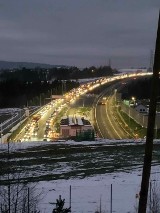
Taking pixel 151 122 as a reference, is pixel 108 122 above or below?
below

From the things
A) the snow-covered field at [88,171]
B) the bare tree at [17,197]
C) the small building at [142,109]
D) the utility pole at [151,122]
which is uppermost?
the utility pole at [151,122]

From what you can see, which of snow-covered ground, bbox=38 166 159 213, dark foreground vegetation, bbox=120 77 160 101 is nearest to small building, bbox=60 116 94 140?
snow-covered ground, bbox=38 166 159 213

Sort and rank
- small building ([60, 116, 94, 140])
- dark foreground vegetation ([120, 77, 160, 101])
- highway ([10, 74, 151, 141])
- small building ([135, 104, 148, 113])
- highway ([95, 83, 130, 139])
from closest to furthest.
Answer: small building ([60, 116, 94, 140])
highway ([10, 74, 151, 141])
highway ([95, 83, 130, 139])
small building ([135, 104, 148, 113])
dark foreground vegetation ([120, 77, 160, 101])

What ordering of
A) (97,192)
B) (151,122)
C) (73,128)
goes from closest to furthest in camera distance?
(151,122), (97,192), (73,128)

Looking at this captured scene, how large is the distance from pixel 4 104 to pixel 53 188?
59472 mm

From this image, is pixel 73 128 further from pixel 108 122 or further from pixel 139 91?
pixel 139 91

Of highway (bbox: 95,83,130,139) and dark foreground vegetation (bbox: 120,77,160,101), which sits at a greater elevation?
dark foreground vegetation (bbox: 120,77,160,101)

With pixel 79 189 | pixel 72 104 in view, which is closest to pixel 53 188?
pixel 79 189

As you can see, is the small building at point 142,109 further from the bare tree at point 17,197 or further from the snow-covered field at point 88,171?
the bare tree at point 17,197

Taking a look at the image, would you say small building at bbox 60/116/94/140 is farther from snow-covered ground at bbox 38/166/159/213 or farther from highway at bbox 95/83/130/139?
snow-covered ground at bbox 38/166/159/213

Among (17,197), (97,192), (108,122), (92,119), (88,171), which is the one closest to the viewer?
(17,197)

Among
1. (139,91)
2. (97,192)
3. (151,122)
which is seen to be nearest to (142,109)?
(139,91)

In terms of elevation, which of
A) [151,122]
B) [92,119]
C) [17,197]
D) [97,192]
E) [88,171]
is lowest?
[88,171]

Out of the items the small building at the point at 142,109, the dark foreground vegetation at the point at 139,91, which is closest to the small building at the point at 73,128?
the small building at the point at 142,109
